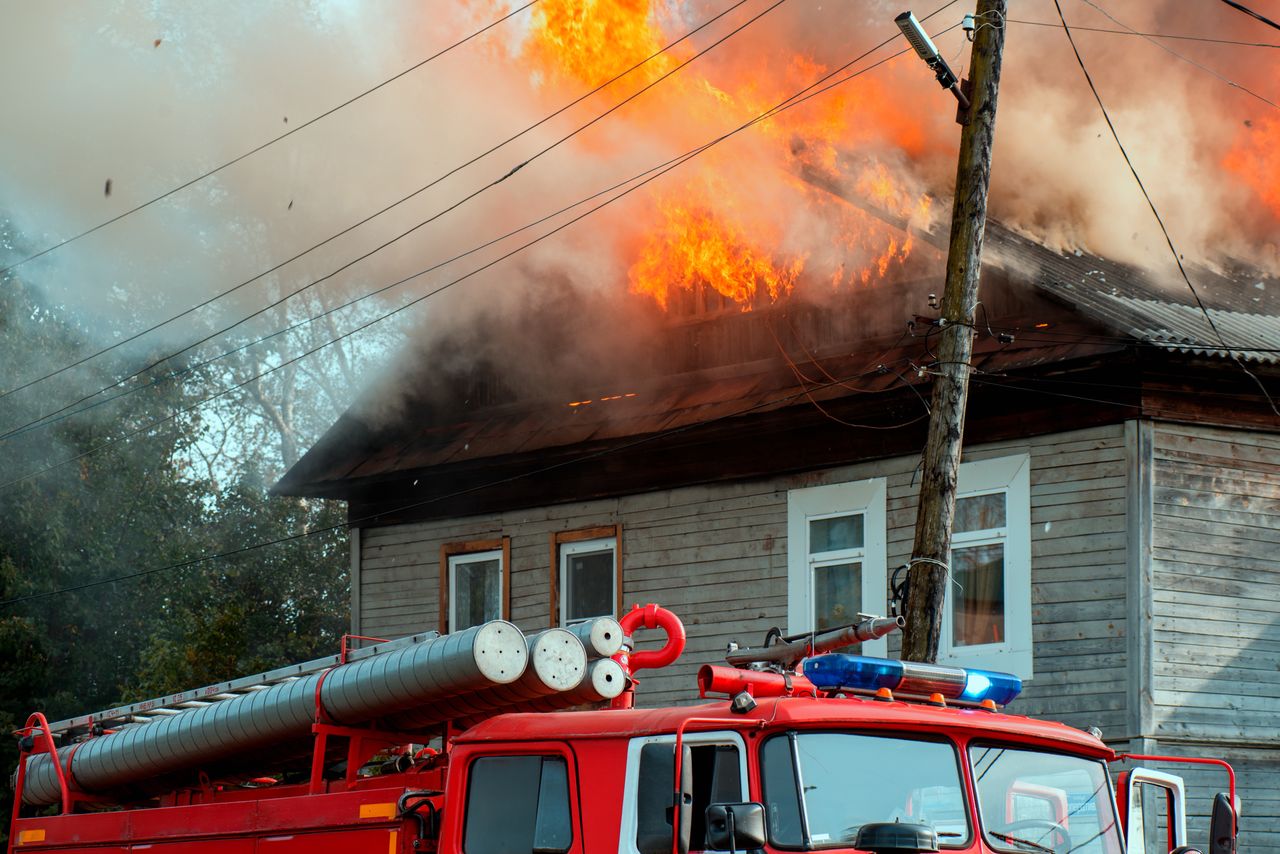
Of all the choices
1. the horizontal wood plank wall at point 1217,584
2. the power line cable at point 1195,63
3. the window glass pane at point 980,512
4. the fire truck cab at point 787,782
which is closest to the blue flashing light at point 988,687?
the fire truck cab at point 787,782

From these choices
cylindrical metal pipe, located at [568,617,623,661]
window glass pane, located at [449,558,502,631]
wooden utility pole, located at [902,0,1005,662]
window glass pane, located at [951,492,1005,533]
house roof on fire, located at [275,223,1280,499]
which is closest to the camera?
cylindrical metal pipe, located at [568,617,623,661]

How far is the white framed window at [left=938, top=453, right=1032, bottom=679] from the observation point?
608 inches

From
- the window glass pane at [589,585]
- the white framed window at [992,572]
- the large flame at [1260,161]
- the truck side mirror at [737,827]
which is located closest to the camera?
the truck side mirror at [737,827]

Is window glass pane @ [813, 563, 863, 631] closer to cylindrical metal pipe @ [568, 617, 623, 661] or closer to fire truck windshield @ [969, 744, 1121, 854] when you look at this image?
cylindrical metal pipe @ [568, 617, 623, 661]

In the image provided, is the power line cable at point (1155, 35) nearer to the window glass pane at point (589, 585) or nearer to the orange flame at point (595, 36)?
the orange flame at point (595, 36)

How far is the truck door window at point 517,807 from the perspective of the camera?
7.31m

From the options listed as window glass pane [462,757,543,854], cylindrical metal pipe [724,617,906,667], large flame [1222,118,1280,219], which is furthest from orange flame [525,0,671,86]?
window glass pane [462,757,543,854]

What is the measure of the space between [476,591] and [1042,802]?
13377 mm

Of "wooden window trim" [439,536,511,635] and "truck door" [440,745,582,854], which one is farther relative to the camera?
"wooden window trim" [439,536,511,635]

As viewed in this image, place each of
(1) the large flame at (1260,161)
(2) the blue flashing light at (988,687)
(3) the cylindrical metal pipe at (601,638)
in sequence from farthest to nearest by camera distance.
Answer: (1) the large flame at (1260,161)
(3) the cylindrical metal pipe at (601,638)
(2) the blue flashing light at (988,687)

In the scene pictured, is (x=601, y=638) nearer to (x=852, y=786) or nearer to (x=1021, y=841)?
(x=852, y=786)

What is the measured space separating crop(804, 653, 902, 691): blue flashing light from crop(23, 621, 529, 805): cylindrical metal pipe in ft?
5.42

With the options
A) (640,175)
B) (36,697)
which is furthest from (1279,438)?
(36,697)

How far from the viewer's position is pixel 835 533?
17.2 m
